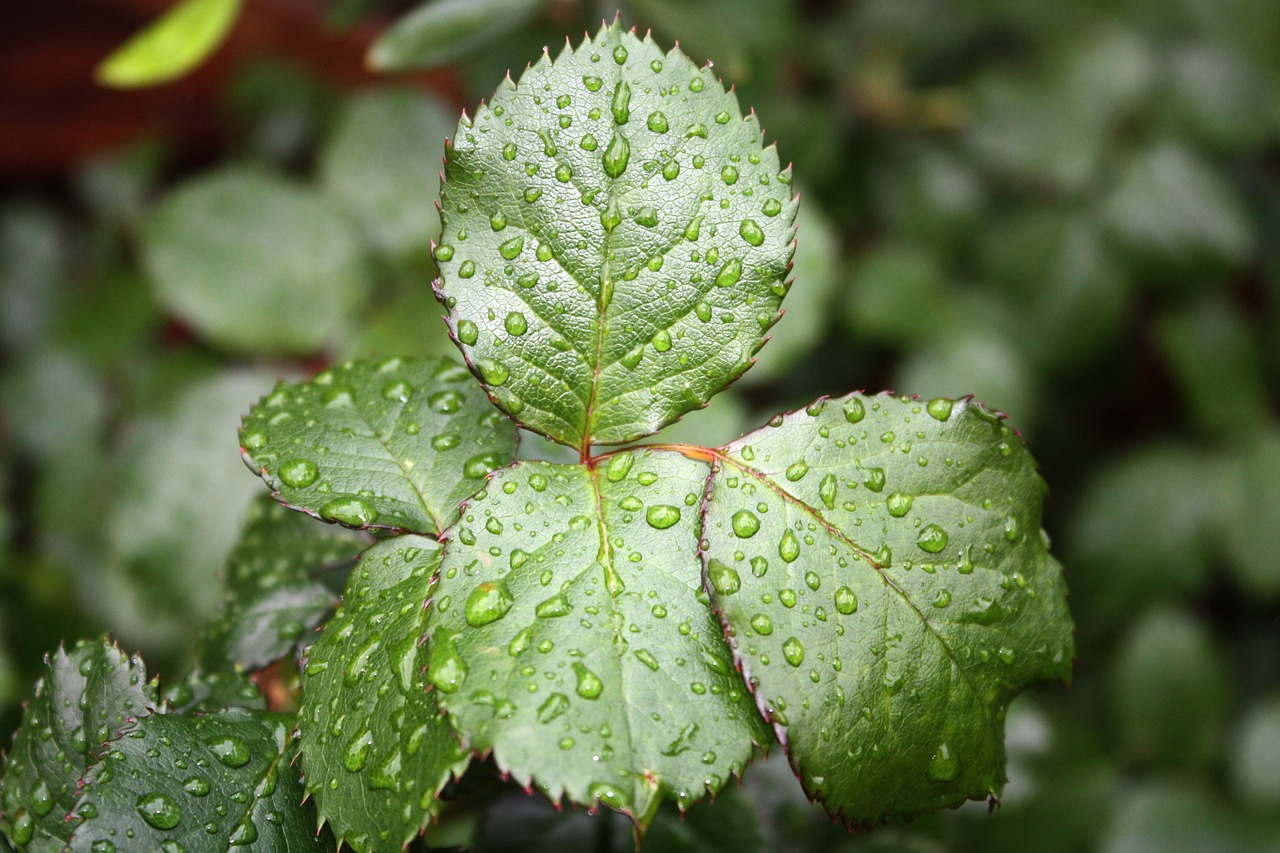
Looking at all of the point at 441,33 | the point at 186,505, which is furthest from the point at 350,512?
the point at 186,505

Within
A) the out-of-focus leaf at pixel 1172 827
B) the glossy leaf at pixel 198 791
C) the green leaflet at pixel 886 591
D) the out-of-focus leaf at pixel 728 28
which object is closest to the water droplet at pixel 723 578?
the green leaflet at pixel 886 591

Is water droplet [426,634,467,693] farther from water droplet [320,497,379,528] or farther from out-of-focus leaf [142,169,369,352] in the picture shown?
out-of-focus leaf [142,169,369,352]

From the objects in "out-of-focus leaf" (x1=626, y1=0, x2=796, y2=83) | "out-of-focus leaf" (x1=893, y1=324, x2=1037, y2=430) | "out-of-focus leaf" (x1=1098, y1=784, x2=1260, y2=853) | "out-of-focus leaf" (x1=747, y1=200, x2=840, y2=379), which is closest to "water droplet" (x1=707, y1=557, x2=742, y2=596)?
"out-of-focus leaf" (x1=747, y1=200, x2=840, y2=379)

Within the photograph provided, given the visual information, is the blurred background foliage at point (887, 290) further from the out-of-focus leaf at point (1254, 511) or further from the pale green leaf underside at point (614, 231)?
the pale green leaf underside at point (614, 231)

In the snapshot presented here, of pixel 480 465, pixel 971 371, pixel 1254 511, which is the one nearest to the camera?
pixel 480 465

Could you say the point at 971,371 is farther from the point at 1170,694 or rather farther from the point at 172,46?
the point at 172,46

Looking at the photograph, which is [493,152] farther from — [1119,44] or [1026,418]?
[1119,44]
